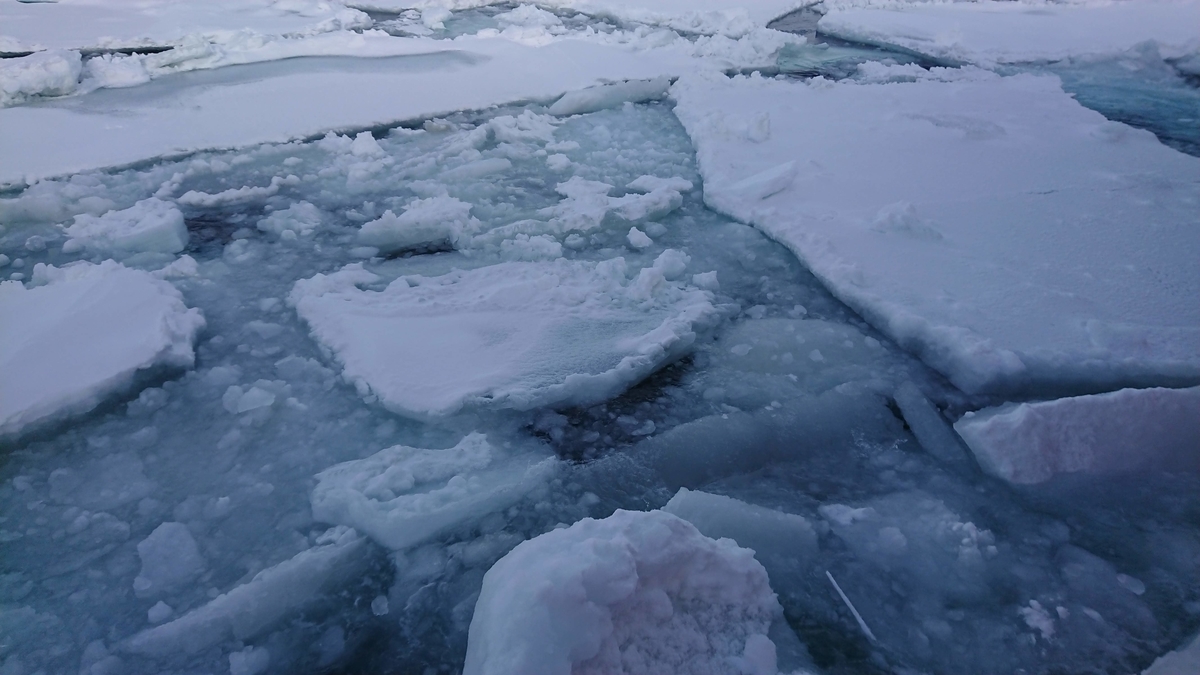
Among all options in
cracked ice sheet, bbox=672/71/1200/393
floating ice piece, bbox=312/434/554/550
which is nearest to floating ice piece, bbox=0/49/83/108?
cracked ice sheet, bbox=672/71/1200/393

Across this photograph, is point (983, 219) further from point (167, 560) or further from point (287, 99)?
point (287, 99)

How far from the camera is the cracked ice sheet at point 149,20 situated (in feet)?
23.0

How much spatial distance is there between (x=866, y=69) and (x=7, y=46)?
26.5ft

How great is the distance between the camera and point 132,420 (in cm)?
238

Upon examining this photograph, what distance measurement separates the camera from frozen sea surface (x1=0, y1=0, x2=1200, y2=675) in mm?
1670

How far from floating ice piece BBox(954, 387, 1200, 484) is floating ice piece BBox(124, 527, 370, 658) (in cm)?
191

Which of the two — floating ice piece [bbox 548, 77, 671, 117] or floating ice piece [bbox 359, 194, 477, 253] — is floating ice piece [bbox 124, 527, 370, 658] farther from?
floating ice piece [bbox 548, 77, 671, 117]

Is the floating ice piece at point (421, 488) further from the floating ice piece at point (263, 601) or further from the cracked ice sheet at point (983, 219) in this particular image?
the cracked ice sheet at point (983, 219)

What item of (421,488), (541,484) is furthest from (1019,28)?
(421,488)

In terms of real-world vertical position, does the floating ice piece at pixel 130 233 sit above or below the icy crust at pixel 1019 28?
below

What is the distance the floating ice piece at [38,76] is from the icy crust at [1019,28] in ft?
24.6

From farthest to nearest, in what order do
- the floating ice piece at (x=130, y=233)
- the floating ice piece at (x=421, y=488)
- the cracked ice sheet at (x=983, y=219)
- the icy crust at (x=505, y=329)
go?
the floating ice piece at (x=130, y=233)
the cracked ice sheet at (x=983, y=219)
the icy crust at (x=505, y=329)
the floating ice piece at (x=421, y=488)

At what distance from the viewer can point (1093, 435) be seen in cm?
217

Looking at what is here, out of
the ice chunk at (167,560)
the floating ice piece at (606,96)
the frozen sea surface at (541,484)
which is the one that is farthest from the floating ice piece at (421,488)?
the floating ice piece at (606,96)
